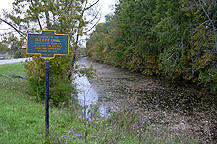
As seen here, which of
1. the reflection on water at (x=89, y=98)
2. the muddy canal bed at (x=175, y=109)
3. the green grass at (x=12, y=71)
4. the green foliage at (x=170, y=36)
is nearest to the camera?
the muddy canal bed at (x=175, y=109)

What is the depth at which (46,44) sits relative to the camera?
15.2ft

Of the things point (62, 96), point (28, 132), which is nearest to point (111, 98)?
point (62, 96)

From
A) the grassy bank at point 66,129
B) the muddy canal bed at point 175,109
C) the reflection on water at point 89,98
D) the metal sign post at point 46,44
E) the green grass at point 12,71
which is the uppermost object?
the metal sign post at point 46,44

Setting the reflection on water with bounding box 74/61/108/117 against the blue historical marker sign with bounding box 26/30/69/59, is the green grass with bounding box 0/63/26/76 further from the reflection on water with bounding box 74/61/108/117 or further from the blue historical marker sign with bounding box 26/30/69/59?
the blue historical marker sign with bounding box 26/30/69/59

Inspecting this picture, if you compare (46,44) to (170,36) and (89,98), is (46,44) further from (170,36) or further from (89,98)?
(170,36)

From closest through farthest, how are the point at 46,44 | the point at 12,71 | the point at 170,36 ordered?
the point at 46,44 < the point at 12,71 < the point at 170,36

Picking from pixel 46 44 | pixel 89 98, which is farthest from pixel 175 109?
pixel 46 44

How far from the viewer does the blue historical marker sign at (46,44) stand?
457 cm

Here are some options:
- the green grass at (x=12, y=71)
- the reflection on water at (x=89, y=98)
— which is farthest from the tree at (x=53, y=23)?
the green grass at (x=12, y=71)

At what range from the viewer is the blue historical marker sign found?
4574 mm

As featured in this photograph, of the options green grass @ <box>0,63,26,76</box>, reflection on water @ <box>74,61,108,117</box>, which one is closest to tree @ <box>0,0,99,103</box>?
reflection on water @ <box>74,61,108,117</box>

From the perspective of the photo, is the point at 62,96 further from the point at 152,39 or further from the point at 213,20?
the point at 152,39

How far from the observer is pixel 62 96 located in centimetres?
986

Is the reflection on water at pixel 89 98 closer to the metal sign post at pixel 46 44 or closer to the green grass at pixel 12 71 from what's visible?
the metal sign post at pixel 46 44
